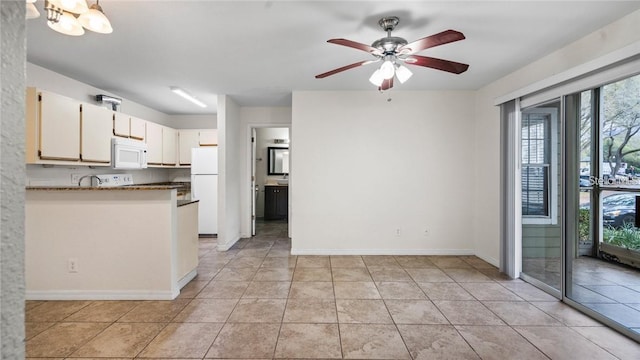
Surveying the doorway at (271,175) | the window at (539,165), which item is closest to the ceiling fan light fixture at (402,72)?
the window at (539,165)

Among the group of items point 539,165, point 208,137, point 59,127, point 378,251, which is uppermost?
point 208,137

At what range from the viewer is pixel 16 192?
1.41ft

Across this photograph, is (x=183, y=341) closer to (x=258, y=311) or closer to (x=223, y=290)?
(x=258, y=311)

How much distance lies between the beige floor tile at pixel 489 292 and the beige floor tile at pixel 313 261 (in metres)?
1.67

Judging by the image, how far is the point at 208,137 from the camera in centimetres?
561

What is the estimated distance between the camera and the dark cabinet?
283 inches

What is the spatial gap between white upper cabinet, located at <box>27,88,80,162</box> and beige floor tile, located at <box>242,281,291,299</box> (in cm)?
259

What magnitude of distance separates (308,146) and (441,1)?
2588 millimetres

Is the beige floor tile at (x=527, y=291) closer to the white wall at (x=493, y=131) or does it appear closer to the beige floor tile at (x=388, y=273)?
the white wall at (x=493, y=131)

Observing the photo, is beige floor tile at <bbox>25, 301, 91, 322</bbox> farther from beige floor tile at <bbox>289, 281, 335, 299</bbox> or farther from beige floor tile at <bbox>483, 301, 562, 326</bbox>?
beige floor tile at <bbox>483, 301, 562, 326</bbox>

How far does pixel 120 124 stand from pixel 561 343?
5466mm

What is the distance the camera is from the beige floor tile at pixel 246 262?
388 centimetres

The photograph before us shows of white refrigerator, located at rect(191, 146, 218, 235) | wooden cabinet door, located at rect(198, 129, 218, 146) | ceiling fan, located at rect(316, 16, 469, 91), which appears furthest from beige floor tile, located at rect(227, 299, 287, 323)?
wooden cabinet door, located at rect(198, 129, 218, 146)

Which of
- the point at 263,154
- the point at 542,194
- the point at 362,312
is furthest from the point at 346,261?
the point at 263,154
